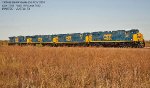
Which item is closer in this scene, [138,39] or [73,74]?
[73,74]

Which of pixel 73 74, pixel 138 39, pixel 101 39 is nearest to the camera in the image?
pixel 73 74

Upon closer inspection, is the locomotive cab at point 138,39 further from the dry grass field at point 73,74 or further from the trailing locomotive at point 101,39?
the dry grass field at point 73,74

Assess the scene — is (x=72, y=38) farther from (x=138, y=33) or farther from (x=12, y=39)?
(x=12, y=39)

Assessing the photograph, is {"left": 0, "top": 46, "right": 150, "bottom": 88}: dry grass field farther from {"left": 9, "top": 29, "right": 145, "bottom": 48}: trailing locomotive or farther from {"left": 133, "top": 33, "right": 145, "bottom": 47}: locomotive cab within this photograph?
{"left": 133, "top": 33, "right": 145, "bottom": 47}: locomotive cab

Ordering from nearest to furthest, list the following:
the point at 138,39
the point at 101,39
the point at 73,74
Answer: the point at 73,74 → the point at 138,39 → the point at 101,39

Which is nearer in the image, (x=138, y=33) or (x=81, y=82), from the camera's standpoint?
(x=81, y=82)

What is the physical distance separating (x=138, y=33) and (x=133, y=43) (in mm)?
1527

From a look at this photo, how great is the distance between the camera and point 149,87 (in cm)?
415

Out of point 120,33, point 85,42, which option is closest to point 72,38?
point 85,42

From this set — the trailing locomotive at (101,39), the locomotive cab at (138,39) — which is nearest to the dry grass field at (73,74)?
the trailing locomotive at (101,39)

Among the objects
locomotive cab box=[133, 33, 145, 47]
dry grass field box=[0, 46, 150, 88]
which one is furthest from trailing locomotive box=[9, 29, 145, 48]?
dry grass field box=[0, 46, 150, 88]

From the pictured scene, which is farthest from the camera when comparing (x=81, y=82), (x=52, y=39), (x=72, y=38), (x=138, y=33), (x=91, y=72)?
(x=52, y=39)

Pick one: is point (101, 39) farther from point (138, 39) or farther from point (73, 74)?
point (73, 74)

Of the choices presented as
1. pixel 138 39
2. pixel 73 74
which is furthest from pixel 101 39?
pixel 73 74
